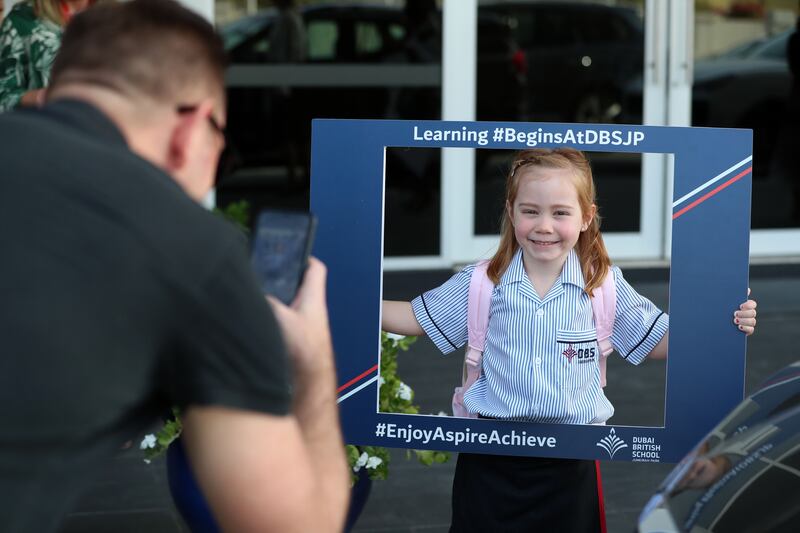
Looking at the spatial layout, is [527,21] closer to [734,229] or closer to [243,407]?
[734,229]

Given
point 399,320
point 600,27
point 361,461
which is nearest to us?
point 399,320

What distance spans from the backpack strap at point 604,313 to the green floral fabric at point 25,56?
7.92 ft

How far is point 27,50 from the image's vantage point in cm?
453

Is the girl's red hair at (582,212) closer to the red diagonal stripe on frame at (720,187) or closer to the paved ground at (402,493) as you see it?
the red diagonal stripe on frame at (720,187)

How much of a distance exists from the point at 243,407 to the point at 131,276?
205mm

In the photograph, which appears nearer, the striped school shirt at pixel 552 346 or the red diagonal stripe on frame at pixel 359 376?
the striped school shirt at pixel 552 346

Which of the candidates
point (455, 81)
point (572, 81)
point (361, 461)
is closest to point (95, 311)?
point (361, 461)

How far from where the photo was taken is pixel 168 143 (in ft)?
5.31

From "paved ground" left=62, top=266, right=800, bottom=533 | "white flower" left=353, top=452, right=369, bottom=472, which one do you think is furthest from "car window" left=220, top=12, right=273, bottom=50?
"white flower" left=353, top=452, right=369, bottom=472

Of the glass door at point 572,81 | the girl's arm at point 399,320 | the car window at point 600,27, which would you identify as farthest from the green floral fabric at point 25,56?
the car window at point 600,27

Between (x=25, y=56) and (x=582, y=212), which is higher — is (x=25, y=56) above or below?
above

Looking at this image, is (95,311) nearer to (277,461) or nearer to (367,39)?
(277,461)

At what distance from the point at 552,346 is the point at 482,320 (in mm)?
189

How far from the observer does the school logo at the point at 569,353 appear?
291 centimetres
